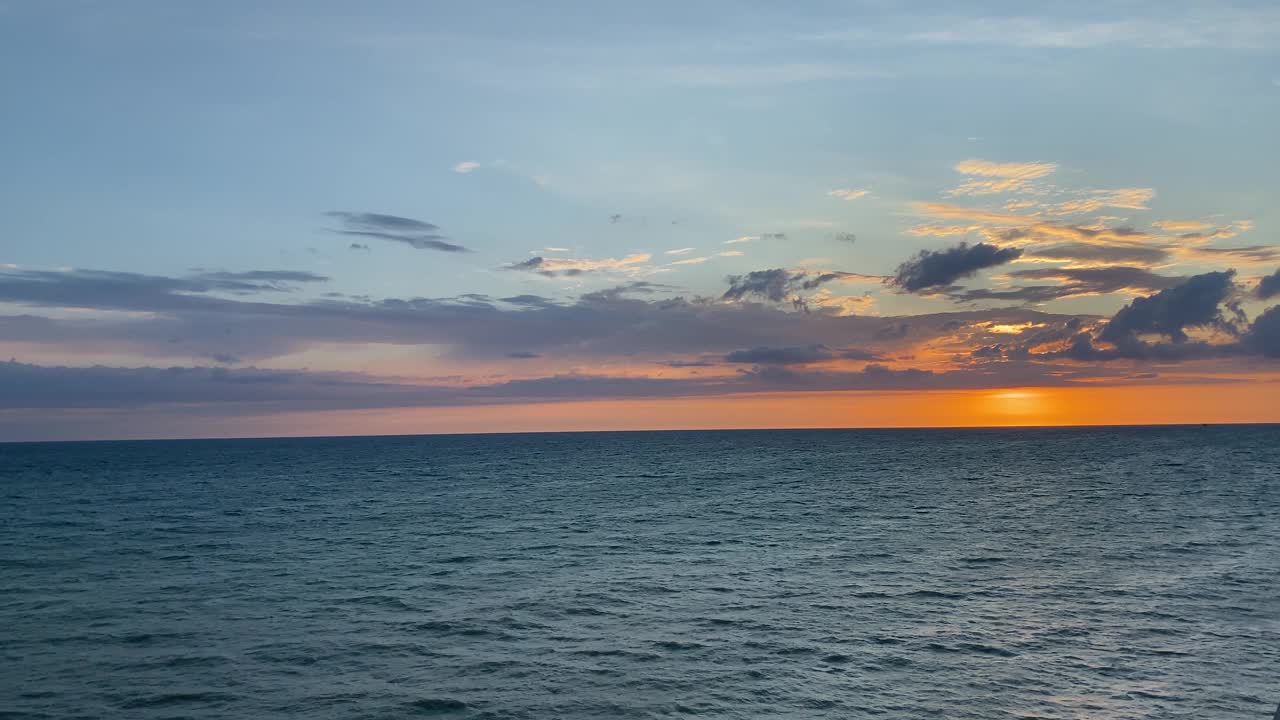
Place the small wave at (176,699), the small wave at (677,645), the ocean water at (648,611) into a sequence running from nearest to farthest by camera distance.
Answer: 1. the small wave at (176,699)
2. the ocean water at (648,611)
3. the small wave at (677,645)

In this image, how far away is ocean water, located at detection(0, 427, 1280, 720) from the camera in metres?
29.2

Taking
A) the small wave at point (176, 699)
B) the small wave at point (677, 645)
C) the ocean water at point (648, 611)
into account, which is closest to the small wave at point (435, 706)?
the ocean water at point (648, 611)

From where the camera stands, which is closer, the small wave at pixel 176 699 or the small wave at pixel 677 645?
the small wave at pixel 176 699

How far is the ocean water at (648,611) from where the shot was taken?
29.2m

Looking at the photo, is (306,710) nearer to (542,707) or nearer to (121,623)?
(542,707)

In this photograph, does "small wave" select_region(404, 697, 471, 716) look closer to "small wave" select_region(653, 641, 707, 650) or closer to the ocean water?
the ocean water

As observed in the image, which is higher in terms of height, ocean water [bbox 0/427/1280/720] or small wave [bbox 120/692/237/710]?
small wave [bbox 120/692/237/710]

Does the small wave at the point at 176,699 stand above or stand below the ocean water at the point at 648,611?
above

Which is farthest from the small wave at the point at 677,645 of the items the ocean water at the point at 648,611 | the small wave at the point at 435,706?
the small wave at the point at 435,706

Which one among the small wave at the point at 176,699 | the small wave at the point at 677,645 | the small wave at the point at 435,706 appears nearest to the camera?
the small wave at the point at 435,706

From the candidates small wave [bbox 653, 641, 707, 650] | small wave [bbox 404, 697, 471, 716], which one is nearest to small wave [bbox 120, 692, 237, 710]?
small wave [bbox 404, 697, 471, 716]

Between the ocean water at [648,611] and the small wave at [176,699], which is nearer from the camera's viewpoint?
the small wave at [176,699]

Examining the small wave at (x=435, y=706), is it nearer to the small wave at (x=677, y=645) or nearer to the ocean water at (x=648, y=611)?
the ocean water at (x=648, y=611)

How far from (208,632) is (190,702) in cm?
996
